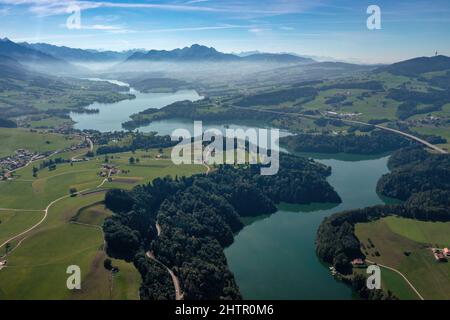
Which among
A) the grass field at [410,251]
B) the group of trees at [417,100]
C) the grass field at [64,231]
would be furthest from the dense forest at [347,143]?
the grass field at [410,251]

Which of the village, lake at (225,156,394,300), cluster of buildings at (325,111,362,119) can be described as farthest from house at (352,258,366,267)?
cluster of buildings at (325,111,362,119)

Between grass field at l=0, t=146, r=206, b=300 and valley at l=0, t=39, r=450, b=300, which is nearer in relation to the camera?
grass field at l=0, t=146, r=206, b=300

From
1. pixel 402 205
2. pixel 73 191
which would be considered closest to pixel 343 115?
pixel 402 205

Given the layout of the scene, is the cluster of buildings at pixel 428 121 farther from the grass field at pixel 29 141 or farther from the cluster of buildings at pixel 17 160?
the cluster of buildings at pixel 17 160

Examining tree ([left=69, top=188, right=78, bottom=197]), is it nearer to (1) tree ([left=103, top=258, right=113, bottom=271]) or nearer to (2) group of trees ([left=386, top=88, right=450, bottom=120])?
(1) tree ([left=103, top=258, right=113, bottom=271])

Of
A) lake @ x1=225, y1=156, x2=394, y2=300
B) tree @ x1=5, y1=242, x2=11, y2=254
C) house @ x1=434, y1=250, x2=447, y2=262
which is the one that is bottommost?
lake @ x1=225, y1=156, x2=394, y2=300

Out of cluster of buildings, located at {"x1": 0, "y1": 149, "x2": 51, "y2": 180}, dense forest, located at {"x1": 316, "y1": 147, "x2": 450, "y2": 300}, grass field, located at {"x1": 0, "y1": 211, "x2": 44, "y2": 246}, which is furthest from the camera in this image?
cluster of buildings, located at {"x1": 0, "y1": 149, "x2": 51, "y2": 180}
